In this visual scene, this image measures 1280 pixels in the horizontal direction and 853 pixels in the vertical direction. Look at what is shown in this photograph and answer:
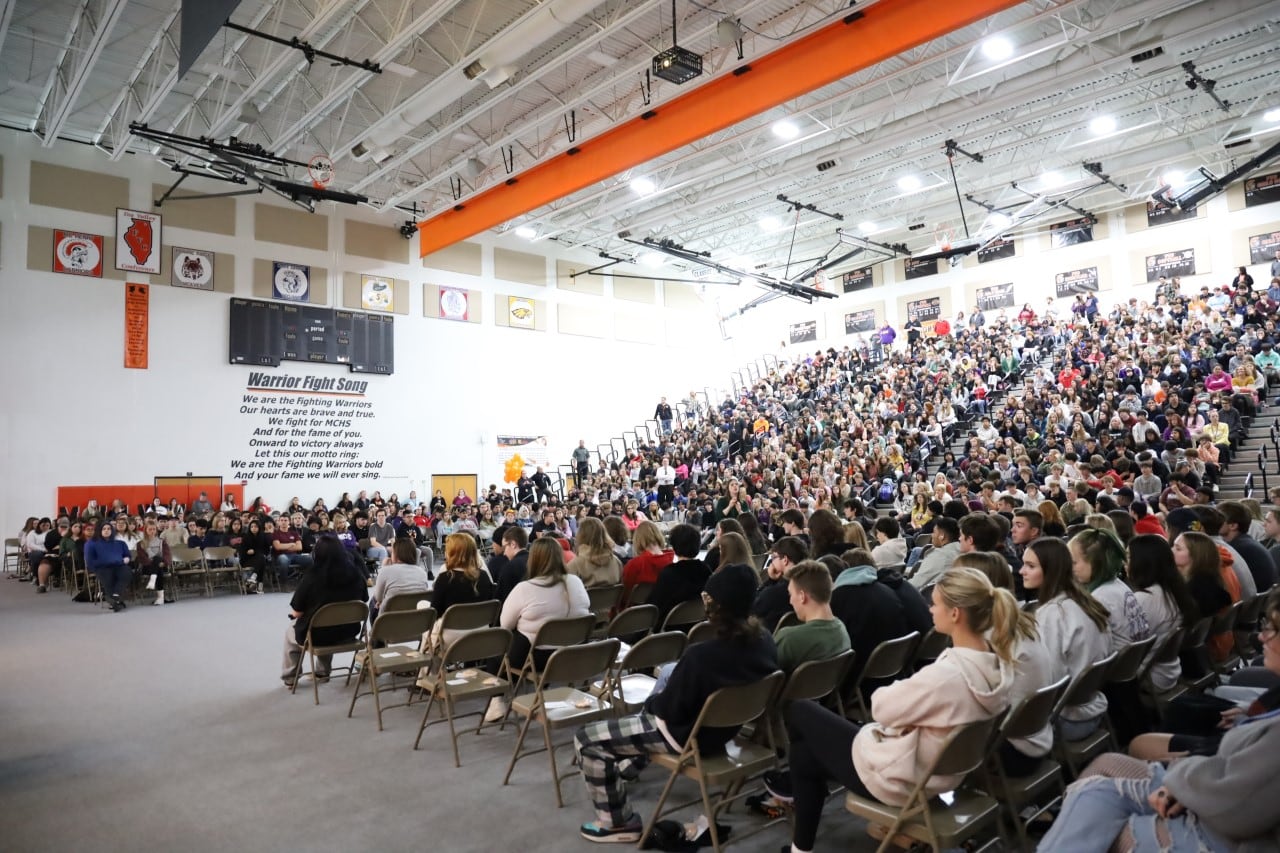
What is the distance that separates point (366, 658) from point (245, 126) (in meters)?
12.4

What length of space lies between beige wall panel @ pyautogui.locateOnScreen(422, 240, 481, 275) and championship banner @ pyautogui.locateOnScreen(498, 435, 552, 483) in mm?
4281

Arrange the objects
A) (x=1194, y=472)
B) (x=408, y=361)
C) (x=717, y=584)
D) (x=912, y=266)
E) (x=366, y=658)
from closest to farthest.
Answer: (x=717, y=584), (x=366, y=658), (x=1194, y=472), (x=408, y=361), (x=912, y=266)

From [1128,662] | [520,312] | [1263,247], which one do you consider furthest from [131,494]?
[1263,247]

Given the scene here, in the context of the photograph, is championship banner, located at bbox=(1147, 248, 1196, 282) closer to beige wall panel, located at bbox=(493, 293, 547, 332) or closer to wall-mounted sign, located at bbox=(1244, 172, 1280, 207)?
wall-mounted sign, located at bbox=(1244, 172, 1280, 207)

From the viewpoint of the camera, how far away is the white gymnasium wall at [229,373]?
13398mm

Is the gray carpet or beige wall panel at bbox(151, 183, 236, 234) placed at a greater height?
beige wall panel at bbox(151, 183, 236, 234)

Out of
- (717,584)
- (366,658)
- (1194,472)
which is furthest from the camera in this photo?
(1194,472)

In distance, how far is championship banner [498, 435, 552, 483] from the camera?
19.2m

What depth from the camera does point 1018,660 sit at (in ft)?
8.21

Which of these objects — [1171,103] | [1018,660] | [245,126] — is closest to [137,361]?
[245,126]

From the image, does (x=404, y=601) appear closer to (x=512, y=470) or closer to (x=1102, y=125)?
(x=512, y=470)

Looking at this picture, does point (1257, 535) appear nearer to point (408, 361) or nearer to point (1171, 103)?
point (1171, 103)

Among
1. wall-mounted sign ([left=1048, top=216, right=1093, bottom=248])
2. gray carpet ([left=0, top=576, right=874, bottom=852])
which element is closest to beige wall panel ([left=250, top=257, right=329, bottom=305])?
gray carpet ([left=0, top=576, right=874, bottom=852])

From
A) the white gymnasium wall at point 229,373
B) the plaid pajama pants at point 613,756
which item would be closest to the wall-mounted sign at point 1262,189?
the white gymnasium wall at point 229,373
